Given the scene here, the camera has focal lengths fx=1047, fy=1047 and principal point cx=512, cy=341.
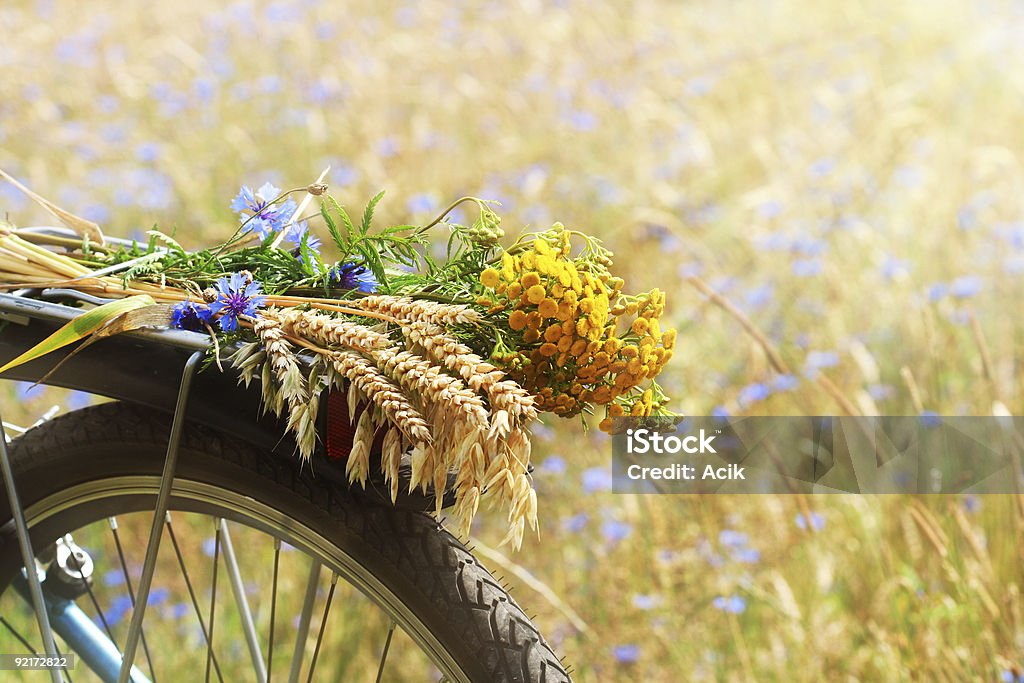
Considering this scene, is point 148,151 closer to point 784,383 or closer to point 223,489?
point 784,383

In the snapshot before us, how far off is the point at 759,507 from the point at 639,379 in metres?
1.84

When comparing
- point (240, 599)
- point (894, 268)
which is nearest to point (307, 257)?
point (240, 599)

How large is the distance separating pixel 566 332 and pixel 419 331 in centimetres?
16

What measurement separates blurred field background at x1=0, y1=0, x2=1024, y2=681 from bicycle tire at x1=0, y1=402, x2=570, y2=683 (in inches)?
30.6

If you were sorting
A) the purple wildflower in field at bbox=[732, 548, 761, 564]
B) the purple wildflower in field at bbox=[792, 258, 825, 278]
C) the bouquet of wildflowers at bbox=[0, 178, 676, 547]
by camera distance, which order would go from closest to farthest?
the bouquet of wildflowers at bbox=[0, 178, 676, 547], the purple wildflower in field at bbox=[732, 548, 761, 564], the purple wildflower in field at bbox=[792, 258, 825, 278]

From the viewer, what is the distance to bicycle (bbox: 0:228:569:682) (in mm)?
1203

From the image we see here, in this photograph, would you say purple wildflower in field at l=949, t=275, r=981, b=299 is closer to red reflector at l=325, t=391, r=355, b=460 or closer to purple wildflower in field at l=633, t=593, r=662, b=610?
purple wildflower in field at l=633, t=593, r=662, b=610

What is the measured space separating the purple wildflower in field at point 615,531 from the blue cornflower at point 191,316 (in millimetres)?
1595

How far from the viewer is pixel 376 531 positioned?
48.5 inches

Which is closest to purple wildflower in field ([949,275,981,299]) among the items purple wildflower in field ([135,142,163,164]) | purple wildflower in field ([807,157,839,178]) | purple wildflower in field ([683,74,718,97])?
purple wildflower in field ([807,157,839,178])

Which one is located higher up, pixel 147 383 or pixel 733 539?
pixel 733 539

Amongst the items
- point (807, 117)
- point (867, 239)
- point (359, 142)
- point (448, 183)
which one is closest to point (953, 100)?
point (807, 117)

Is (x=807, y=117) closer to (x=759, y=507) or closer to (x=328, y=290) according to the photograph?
(x=759, y=507)

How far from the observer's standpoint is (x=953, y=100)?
4.79m
